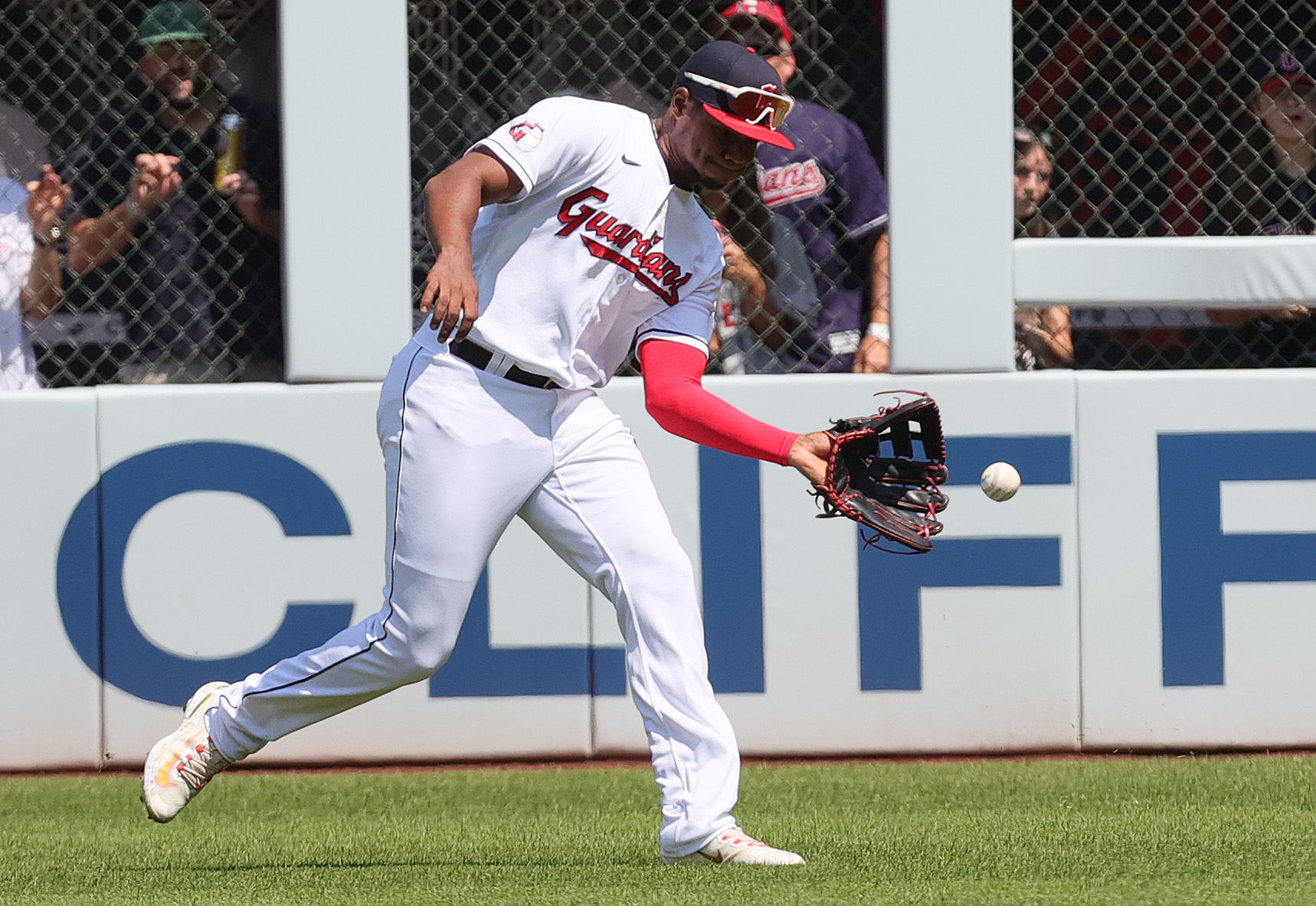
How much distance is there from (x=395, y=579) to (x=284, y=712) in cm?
39

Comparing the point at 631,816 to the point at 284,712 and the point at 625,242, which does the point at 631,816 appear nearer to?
the point at 284,712

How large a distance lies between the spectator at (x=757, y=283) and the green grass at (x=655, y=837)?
1349 millimetres

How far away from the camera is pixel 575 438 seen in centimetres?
355

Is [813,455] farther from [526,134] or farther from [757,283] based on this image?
[757,283]

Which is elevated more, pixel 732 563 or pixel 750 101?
pixel 750 101

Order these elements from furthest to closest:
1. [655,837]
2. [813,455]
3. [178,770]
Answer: [655,837], [178,770], [813,455]

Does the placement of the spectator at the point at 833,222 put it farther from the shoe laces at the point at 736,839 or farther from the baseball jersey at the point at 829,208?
the shoe laces at the point at 736,839

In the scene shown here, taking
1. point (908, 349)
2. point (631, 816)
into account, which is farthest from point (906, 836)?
point (908, 349)

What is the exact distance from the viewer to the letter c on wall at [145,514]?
5117 mm

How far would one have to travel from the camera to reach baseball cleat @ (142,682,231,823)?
11.8 ft

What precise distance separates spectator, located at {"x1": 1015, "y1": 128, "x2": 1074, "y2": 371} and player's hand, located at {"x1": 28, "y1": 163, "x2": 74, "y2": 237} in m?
3.08

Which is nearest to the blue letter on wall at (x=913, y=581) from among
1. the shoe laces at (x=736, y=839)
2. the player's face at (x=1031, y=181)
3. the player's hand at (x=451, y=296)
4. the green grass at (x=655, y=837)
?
the green grass at (x=655, y=837)

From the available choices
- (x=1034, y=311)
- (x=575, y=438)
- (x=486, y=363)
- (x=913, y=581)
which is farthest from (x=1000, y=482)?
(x=1034, y=311)

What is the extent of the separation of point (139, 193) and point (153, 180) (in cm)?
6
